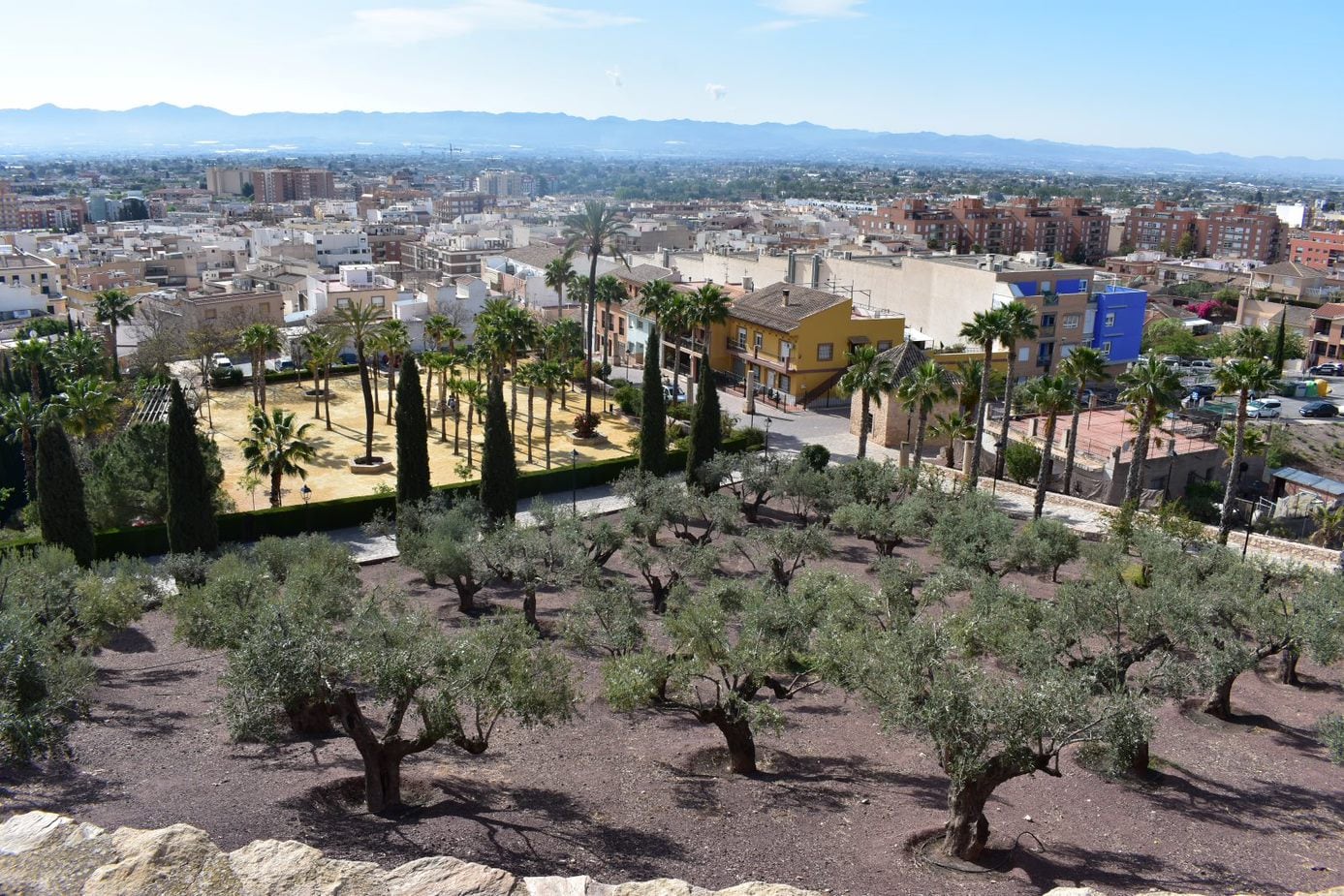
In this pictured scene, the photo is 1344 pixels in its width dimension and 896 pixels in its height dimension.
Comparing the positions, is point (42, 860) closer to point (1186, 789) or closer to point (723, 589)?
point (723, 589)

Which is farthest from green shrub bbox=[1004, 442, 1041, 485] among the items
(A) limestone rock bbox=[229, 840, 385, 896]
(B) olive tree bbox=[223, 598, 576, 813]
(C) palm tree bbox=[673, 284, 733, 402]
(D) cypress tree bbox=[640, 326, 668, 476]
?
(A) limestone rock bbox=[229, 840, 385, 896]

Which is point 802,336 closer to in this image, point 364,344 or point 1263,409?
point 364,344

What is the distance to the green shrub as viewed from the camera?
47656 millimetres

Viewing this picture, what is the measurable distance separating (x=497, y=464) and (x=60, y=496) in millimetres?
14259

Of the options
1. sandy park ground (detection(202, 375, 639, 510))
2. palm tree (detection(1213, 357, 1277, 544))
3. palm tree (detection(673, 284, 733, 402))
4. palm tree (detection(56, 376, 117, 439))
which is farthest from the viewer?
palm tree (detection(673, 284, 733, 402))

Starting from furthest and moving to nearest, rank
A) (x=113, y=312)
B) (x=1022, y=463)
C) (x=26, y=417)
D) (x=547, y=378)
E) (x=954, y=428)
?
(x=113, y=312), (x=547, y=378), (x=1022, y=463), (x=954, y=428), (x=26, y=417)

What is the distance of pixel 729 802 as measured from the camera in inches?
735

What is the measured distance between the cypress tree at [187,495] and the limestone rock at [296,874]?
27333 mm

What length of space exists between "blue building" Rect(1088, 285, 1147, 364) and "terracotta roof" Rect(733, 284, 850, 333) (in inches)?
904

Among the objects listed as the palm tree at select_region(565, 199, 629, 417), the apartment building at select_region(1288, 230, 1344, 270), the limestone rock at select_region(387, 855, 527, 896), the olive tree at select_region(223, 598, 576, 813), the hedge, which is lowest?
the hedge

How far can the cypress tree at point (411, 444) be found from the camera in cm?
3756

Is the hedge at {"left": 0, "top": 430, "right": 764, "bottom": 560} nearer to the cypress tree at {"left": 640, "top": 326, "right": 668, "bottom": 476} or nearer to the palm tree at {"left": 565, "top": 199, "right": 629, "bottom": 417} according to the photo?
the cypress tree at {"left": 640, "top": 326, "right": 668, "bottom": 476}

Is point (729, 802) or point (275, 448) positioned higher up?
point (275, 448)

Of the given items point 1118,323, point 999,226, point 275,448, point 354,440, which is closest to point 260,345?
point 354,440
